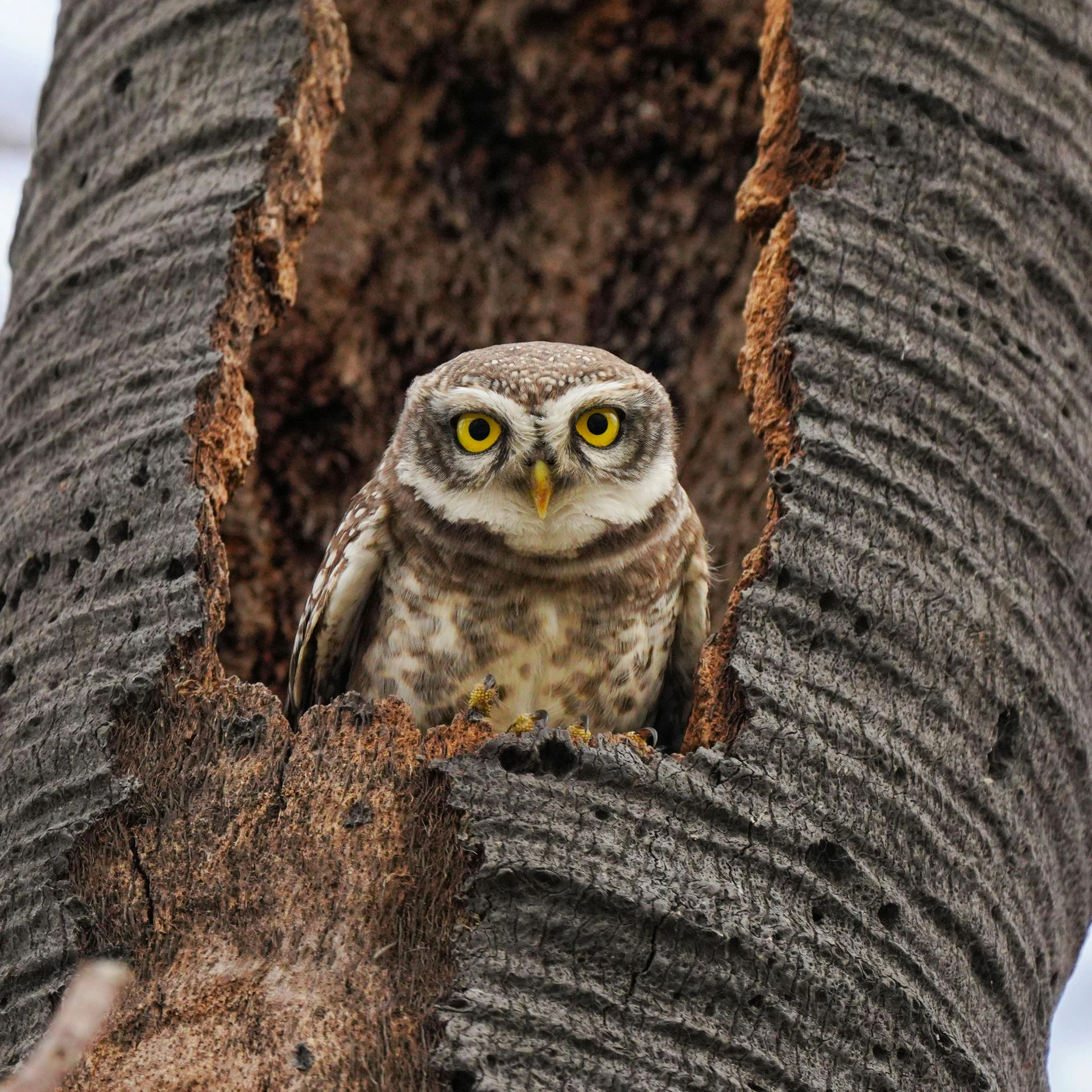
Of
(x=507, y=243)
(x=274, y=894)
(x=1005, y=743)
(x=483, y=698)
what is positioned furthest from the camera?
(x=507, y=243)

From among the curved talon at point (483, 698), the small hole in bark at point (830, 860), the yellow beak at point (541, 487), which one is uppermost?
the yellow beak at point (541, 487)

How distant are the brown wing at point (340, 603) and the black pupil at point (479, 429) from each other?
285 mm

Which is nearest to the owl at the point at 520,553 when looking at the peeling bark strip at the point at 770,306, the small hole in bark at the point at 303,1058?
the peeling bark strip at the point at 770,306

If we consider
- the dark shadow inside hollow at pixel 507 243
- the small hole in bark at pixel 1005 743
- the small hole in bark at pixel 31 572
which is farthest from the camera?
the dark shadow inside hollow at pixel 507 243

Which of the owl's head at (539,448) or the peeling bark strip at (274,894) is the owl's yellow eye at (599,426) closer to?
the owl's head at (539,448)

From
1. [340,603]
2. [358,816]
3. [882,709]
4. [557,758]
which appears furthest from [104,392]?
[882,709]

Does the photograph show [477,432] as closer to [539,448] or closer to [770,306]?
[539,448]

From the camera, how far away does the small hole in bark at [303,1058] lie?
6.61ft

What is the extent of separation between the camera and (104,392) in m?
2.88

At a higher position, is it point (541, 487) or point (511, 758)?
point (541, 487)

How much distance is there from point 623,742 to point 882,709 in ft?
1.51

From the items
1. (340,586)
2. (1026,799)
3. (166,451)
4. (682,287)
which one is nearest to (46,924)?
(166,451)

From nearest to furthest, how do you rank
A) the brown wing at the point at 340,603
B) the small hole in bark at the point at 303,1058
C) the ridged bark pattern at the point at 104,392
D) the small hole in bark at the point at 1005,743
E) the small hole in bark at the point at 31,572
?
the small hole in bark at the point at 303,1058 → the ridged bark pattern at the point at 104,392 → the small hole in bark at the point at 1005,743 → the small hole in bark at the point at 31,572 → the brown wing at the point at 340,603

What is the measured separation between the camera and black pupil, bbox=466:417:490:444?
3.40 metres
